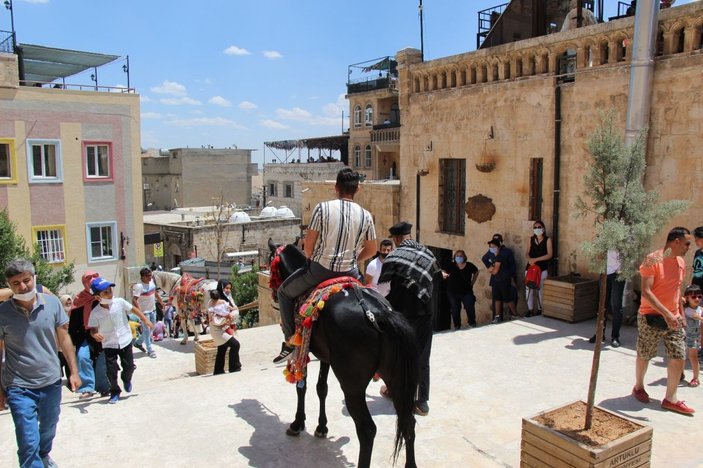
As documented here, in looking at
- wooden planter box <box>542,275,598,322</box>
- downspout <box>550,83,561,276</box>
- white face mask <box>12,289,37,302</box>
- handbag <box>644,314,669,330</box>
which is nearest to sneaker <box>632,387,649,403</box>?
handbag <box>644,314,669,330</box>

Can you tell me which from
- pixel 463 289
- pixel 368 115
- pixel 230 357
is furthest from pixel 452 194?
pixel 368 115

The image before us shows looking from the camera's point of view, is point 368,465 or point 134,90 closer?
point 368,465

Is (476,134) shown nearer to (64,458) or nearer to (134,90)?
(64,458)

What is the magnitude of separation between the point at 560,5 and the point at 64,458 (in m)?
13.5

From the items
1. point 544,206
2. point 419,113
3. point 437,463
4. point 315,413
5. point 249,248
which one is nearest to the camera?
point 437,463

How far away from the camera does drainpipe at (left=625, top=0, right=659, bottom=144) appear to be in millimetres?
8281

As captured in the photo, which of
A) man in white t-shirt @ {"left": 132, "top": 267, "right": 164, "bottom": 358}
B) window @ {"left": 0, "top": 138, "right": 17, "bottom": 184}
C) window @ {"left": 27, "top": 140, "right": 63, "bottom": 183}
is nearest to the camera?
man in white t-shirt @ {"left": 132, "top": 267, "right": 164, "bottom": 358}

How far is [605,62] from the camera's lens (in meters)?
9.29

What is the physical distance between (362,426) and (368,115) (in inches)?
1843

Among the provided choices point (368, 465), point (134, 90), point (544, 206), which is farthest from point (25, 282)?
point (134, 90)

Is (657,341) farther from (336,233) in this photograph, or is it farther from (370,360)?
(336,233)

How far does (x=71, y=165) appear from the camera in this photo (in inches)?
834

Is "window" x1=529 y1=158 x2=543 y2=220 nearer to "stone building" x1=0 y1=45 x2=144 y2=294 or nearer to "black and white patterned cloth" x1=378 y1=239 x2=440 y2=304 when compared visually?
"black and white patterned cloth" x1=378 y1=239 x2=440 y2=304

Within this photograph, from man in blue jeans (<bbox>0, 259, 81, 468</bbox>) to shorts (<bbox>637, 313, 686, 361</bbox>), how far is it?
547cm
